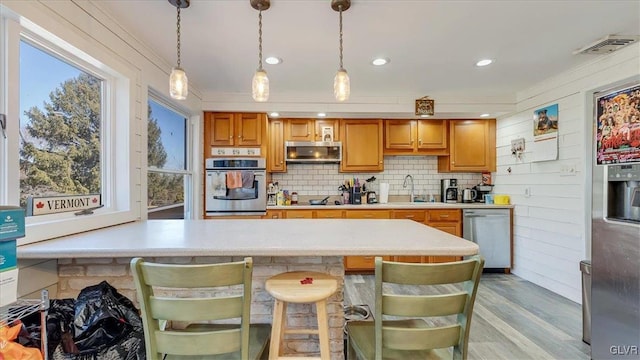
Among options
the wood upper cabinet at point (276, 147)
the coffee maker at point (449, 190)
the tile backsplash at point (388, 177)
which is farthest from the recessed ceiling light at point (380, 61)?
the coffee maker at point (449, 190)

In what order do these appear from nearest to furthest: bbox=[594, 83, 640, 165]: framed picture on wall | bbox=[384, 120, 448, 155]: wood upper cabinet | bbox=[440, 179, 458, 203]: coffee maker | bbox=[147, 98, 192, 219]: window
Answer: bbox=[594, 83, 640, 165]: framed picture on wall < bbox=[147, 98, 192, 219]: window < bbox=[384, 120, 448, 155]: wood upper cabinet < bbox=[440, 179, 458, 203]: coffee maker

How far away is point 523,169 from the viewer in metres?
3.72

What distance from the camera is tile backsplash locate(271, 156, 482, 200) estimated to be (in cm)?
445

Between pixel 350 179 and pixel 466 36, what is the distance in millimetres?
2512

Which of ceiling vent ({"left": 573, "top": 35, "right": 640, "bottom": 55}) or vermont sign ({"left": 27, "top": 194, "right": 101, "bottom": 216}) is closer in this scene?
vermont sign ({"left": 27, "top": 194, "right": 101, "bottom": 216})

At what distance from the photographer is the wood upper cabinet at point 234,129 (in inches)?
152

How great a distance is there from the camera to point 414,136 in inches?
167

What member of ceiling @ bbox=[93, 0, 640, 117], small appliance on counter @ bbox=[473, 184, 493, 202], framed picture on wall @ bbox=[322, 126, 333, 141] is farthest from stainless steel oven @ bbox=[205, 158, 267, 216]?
small appliance on counter @ bbox=[473, 184, 493, 202]

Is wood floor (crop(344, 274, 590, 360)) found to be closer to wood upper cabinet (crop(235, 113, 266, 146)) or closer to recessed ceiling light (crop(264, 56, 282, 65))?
wood upper cabinet (crop(235, 113, 266, 146))

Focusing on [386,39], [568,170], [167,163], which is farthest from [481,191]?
[167,163]

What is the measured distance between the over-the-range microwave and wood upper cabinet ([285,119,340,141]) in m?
0.08

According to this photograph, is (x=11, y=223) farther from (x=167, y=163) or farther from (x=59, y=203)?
(x=167, y=163)

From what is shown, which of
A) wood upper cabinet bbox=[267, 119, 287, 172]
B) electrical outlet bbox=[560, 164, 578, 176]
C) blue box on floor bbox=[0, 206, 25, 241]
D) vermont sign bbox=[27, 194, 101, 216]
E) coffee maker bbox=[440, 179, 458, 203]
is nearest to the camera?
blue box on floor bbox=[0, 206, 25, 241]

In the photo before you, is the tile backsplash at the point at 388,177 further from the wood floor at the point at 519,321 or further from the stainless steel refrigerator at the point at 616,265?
the stainless steel refrigerator at the point at 616,265
